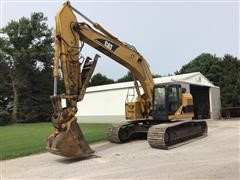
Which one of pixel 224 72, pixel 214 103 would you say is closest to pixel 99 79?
pixel 224 72

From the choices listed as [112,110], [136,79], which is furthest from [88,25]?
[112,110]

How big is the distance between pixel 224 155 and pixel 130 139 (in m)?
5.82

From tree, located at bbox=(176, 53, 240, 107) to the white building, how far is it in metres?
4.67

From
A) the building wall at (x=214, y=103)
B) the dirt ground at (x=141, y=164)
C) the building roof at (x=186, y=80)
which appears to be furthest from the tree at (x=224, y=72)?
the dirt ground at (x=141, y=164)

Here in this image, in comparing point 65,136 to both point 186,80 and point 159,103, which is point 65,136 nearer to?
point 159,103

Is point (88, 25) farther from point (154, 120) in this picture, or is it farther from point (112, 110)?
point (112, 110)

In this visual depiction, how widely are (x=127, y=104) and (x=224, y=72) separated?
29.3 m

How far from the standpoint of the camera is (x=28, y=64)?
4578cm

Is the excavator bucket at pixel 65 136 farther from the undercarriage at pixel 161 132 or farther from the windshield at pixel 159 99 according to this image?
the windshield at pixel 159 99

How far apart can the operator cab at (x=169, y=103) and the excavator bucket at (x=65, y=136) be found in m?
4.55

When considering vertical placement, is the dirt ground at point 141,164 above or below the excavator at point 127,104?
below

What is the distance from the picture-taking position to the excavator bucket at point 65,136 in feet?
37.6

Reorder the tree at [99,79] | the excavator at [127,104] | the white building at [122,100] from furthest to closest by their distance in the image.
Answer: the tree at [99,79] < the white building at [122,100] < the excavator at [127,104]

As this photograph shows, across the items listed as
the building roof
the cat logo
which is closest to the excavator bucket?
the cat logo
